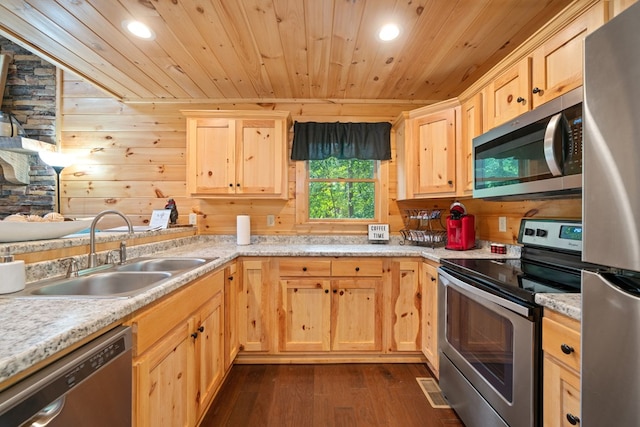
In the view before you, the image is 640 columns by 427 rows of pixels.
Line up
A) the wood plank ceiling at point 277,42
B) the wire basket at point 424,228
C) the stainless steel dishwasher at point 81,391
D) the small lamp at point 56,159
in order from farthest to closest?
the small lamp at point 56,159
the wire basket at point 424,228
the wood plank ceiling at point 277,42
the stainless steel dishwasher at point 81,391

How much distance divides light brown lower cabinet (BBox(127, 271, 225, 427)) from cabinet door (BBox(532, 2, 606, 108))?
2.03m

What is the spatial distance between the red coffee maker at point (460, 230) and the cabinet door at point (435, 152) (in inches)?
8.3

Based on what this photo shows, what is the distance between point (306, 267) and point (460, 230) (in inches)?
50.6

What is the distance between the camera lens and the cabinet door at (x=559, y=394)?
3.06ft

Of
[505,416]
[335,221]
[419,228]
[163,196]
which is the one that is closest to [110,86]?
[163,196]

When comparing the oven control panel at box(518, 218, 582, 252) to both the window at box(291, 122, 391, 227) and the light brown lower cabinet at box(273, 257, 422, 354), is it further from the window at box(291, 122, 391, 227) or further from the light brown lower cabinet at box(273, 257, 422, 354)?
the window at box(291, 122, 391, 227)

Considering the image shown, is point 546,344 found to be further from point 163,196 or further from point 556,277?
point 163,196

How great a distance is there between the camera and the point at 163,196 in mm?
2859

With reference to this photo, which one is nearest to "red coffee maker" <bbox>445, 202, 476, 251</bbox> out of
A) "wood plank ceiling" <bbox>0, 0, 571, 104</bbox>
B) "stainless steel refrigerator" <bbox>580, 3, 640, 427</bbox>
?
"wood plank ceiling" <bbox>0, 0, 571, 104</bbox>

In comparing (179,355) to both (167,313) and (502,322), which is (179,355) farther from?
(502,322)

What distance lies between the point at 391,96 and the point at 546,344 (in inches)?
93.6

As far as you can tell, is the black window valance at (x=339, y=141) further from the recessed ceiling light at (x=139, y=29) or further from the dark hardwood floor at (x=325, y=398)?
the dark hardwood floor at (x=325, y=398)

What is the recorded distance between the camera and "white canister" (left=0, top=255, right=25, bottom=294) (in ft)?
3.22

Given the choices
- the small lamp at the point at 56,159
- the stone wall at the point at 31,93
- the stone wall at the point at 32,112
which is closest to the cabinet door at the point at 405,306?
the small lamp at the point at 56,159
